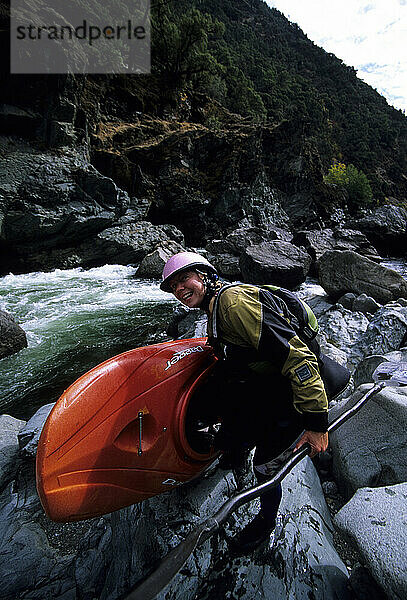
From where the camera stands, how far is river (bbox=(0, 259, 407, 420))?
13.7 ft

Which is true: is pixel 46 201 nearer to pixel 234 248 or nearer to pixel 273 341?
pixel 234 248

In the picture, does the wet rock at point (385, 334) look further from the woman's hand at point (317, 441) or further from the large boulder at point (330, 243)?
the large boulder at point (330, 243)

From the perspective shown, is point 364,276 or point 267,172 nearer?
point 364,276

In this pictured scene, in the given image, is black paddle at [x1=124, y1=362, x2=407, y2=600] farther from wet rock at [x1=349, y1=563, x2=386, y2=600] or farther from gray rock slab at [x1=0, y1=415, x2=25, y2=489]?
gray rock slab at [x1=0, y1=415, x2=25, y2=489]

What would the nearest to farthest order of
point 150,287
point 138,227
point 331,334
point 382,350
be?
1. point 382,350
2. point 331,334
3. point 150,287
4. point 138,227

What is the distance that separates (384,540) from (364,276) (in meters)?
6.55

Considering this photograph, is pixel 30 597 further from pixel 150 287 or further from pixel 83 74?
pixel 83 74

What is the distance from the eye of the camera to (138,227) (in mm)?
14555

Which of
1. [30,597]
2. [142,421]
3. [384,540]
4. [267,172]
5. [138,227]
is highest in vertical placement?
[267,172]

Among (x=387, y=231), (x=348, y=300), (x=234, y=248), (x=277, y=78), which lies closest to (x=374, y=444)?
(x=348, y=300)

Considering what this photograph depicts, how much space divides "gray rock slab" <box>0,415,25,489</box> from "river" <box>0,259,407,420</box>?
92 cm

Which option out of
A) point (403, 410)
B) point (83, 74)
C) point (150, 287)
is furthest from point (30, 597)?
point (83, 74)

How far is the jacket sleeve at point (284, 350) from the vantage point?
55.2 inches

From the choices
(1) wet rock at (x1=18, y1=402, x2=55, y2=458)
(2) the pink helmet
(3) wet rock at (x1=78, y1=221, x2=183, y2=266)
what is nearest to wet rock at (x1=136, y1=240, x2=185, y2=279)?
(3) wet rock at (x1=78, y1=221, x2=183, y2=266)
